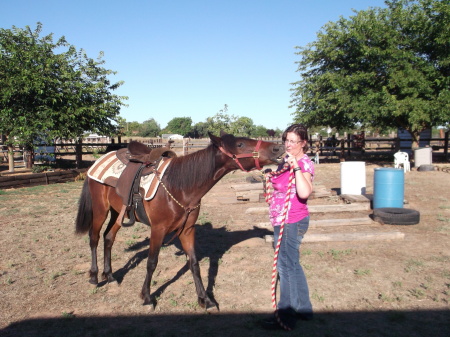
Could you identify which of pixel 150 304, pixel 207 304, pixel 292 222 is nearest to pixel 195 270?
pixel 207 304

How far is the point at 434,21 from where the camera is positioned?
16094mm

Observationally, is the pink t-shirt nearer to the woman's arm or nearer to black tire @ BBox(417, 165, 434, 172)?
the woman's arm

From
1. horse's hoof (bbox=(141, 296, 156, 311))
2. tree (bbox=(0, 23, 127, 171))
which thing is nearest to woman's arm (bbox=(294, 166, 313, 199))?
horse's hoof (bbox=(141, 296, 156, 311))

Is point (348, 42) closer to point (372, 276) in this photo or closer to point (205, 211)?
point (205, 211)

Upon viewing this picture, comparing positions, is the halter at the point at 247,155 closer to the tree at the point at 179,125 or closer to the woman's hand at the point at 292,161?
the woman's hand at the point at 292,161

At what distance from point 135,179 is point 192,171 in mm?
769

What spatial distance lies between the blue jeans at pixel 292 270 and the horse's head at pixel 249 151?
0.63 m

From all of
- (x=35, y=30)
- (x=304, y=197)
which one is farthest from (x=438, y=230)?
(x=35, y=30)

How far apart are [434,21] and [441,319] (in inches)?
678

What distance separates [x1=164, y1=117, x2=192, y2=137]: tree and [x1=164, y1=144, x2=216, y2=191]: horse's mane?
102204 mm

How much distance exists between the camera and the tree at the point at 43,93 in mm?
14727

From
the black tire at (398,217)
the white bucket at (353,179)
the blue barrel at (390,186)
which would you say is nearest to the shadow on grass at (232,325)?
the black tire at (398,217)

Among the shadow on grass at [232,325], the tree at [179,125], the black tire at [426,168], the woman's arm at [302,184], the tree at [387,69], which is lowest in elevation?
the shadow on grass at [232,325]

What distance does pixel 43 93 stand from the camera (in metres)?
15.2
